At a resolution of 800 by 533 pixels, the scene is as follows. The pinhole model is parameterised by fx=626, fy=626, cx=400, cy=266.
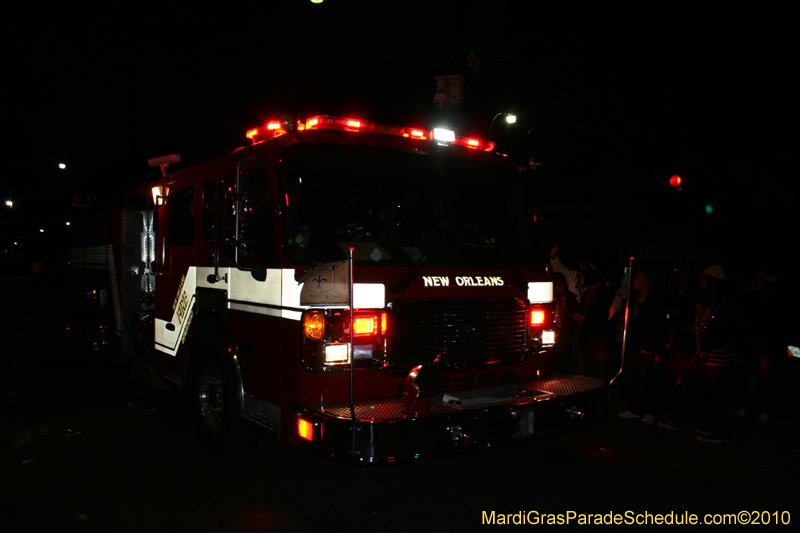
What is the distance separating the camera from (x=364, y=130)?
4887 mm

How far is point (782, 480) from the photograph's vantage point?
502cm

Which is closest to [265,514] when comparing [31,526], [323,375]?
[323,375]

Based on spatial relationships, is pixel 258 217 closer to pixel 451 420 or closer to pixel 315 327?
pixel 315 327

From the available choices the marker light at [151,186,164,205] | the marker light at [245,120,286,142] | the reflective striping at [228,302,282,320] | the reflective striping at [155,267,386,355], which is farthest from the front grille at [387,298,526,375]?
the marker light at [151,186,164,205]

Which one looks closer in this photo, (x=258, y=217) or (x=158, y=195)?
(x=258, y=217)

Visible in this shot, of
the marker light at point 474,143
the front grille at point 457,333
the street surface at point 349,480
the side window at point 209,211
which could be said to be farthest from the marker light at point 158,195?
the front grille at point 457,333

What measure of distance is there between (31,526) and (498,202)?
4144 millimetres

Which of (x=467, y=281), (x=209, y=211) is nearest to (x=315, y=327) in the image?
(x=467, y=281)

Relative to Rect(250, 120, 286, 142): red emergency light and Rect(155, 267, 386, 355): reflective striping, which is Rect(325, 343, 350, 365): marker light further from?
Rect(250, 120, 286, 142): red emergency light

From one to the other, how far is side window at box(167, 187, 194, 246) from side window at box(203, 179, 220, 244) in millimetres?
332

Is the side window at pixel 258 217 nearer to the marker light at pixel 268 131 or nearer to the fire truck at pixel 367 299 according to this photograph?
the fire truck at pixel 367 299

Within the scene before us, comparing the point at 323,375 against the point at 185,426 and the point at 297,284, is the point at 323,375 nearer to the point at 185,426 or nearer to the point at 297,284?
the point at 297,284

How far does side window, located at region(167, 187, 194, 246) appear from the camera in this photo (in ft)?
18.8

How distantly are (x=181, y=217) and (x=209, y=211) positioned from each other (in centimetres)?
81
